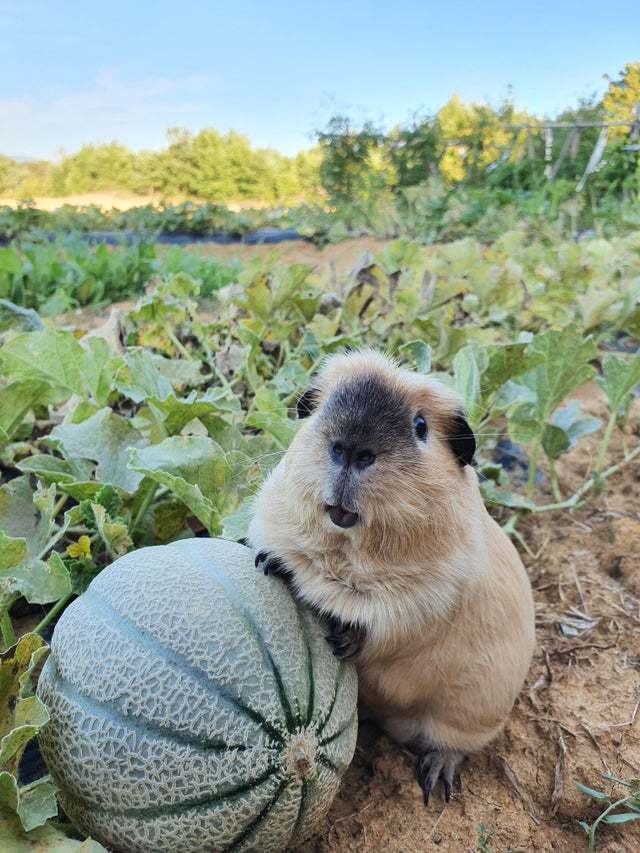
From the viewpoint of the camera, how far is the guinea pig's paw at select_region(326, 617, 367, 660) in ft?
6.52

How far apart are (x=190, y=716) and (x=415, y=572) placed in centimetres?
65

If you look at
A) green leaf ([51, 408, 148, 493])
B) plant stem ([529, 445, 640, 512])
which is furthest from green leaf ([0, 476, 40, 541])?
plant stem ([529, 445, 640, 512])

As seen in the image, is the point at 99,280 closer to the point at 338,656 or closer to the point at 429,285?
the point at 429,285

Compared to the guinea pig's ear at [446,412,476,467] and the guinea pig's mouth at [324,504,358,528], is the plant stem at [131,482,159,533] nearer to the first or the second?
the guinea pig's mouth at [324,504,358,528]

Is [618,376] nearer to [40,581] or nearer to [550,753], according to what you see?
[550,753]

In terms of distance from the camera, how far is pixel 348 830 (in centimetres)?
207

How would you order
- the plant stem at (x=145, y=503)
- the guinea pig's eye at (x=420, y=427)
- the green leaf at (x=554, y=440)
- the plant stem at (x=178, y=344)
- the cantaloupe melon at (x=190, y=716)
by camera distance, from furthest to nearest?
the plant stem at (x=178, y=344)
the green leaf at (x=554, y=440)
the plant stem at (x=145, y=503)
the guinea pig's eye at (x=420, y=427)
the cantaloupe melon at (x=190, y=716)

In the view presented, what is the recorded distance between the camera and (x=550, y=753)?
2385 mm

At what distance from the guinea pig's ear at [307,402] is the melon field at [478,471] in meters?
0.31

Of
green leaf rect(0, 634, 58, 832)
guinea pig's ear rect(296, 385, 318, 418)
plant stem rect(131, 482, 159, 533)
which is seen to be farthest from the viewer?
plant stem rect(131, 482, 159, 533)

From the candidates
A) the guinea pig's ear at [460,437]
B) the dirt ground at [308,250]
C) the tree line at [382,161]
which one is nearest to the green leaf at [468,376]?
the guinea pig's ear at [460,437]

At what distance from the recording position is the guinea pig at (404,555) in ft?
5.87

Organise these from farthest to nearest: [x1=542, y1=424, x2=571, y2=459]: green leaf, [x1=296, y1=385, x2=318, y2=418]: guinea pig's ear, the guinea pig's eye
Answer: [x1=542, y1=424, x2=571, y2=459]: green leaf < [x1=296, y1=385, x2=318, y2=418]: guinea pig's ear < the guinea pig's eye

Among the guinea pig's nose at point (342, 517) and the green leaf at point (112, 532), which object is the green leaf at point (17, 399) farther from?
the guinea pig's nose at point (342, 517)
